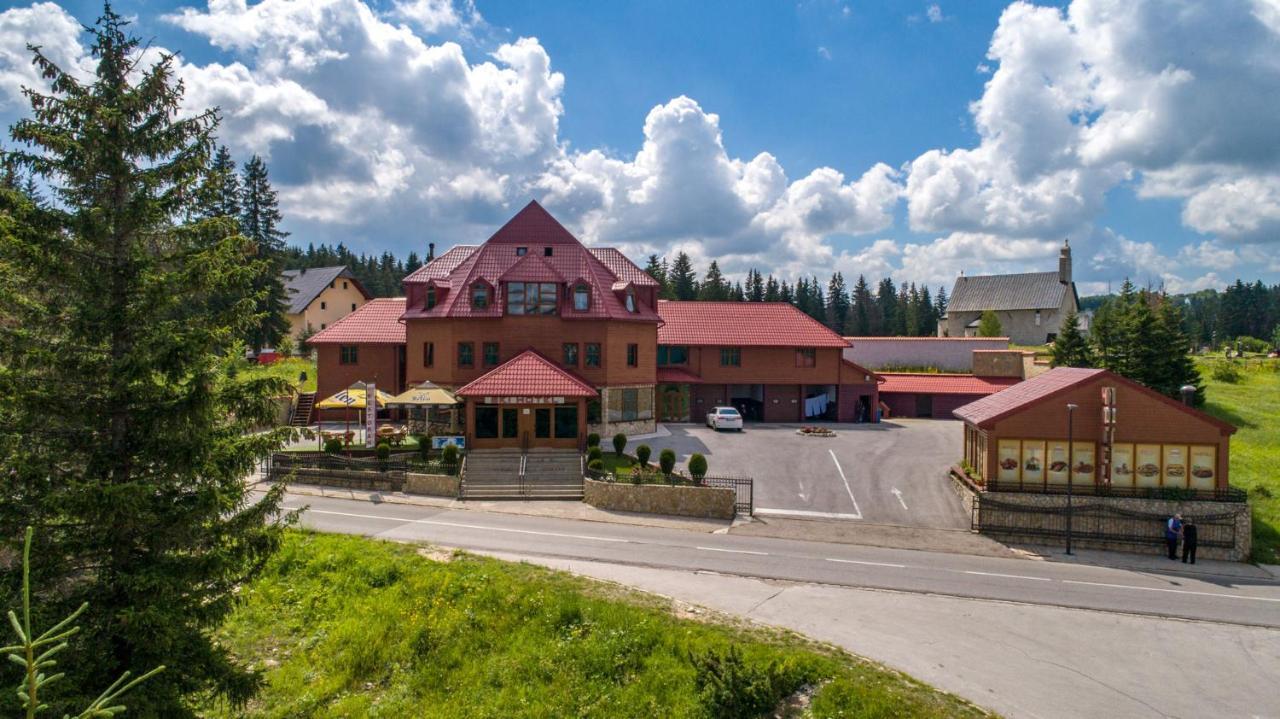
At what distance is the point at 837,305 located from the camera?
12125 cm

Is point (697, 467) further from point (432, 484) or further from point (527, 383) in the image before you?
point (432, 484)

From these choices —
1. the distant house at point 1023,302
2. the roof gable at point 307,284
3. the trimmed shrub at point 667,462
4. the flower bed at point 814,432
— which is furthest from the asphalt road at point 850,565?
the distant house at point 1023,302

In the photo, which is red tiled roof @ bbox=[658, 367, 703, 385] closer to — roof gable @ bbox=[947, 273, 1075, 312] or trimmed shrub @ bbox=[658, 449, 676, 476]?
trimmed shrub @ bbox=[658, 449, 676, 476]

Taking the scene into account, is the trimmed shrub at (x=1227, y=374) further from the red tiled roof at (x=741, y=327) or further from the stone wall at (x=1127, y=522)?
the stone wall at (x=1127, y=522)

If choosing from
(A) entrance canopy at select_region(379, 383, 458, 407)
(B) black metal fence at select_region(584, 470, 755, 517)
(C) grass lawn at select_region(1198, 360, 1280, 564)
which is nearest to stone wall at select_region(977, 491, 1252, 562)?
(C) grass lawn at select_region(1198, 360, 1280, 564)

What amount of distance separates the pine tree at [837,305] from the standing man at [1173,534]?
3816 inches

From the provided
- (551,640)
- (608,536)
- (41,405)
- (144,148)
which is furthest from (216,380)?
(608,536)

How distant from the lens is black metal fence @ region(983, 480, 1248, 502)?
23625 mm

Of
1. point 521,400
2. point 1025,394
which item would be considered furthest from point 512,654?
point 1025,394

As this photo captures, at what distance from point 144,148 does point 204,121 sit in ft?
3.16

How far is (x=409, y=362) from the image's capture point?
37312 mm

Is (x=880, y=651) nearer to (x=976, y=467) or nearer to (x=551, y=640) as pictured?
(x=551, y=640)

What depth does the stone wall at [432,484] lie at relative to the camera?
2675cm

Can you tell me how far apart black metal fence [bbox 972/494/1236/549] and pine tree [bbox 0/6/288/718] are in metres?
22.9
